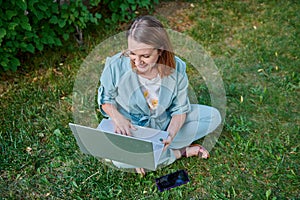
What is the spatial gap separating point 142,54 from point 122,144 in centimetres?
47

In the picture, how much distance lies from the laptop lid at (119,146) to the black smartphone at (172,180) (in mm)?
198

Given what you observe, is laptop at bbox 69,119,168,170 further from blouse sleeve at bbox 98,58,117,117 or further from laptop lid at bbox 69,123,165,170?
blouse sleeve at bbox 98,58,117,117

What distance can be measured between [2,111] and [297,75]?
2.22 meters

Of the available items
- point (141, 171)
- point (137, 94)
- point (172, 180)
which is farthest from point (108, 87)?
point (172, 180)

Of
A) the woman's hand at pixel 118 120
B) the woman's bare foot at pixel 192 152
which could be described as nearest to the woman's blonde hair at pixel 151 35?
the woman's hand at pixel 118 120

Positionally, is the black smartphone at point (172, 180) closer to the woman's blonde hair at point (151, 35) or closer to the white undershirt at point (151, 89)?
the white undershirt at point (151, 89)

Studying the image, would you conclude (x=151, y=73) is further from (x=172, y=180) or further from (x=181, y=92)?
(x=172, y=180)

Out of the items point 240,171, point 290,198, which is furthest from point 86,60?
point 290,198

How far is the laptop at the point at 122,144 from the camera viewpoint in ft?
6.63

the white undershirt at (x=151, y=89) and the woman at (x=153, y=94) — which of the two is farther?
the white undershirt at (x=151, y=89)

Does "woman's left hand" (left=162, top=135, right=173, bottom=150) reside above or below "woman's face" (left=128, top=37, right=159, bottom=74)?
below

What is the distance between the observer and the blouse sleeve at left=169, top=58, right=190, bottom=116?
2.34 meters

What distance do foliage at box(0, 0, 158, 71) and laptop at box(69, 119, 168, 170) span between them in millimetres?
1121

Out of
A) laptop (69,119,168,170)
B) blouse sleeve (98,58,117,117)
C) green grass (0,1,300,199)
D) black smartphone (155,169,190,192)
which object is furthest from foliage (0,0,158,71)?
black smartphone (155,169,190,192)
